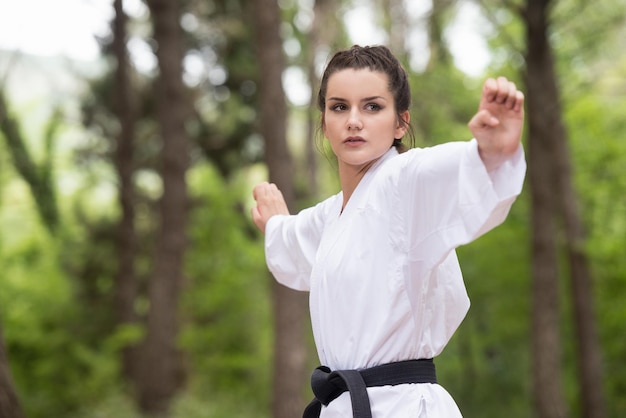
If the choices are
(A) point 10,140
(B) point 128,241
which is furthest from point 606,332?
(A) point 10,140

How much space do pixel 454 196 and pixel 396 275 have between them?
0.29 metres

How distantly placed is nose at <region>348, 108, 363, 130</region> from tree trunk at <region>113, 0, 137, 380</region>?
11891mm

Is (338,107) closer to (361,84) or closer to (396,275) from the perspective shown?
(361,84)

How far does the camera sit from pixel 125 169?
14.0 metres

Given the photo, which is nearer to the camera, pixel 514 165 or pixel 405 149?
pixel 514 165

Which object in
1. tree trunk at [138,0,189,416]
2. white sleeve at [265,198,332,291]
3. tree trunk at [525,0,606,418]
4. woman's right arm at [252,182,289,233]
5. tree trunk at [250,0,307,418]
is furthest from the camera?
tree trunk at [138,0,189,416]

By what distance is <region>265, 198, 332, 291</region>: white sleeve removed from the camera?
2.77 metres

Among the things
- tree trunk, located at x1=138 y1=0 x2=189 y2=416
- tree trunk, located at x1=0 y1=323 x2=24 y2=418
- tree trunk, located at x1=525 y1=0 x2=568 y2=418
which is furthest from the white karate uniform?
tree trunk, located at x1=138 y1=0 x2=189 y2=416

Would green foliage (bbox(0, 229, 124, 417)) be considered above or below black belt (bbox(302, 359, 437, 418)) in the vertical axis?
below

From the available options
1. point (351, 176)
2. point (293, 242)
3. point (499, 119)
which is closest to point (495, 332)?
point (293, 242)

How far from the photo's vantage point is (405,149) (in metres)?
2.52

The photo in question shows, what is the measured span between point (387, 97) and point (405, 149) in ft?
0.70

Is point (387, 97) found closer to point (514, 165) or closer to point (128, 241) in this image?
point (514, 165)

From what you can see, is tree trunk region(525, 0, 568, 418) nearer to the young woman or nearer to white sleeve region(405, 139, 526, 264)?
the young woman
